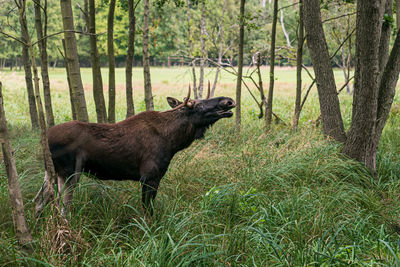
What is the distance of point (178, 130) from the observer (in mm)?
4395

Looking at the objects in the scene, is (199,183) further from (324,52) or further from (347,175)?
(324,52)

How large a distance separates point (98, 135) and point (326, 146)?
3.95 metres

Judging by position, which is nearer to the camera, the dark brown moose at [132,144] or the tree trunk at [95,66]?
the dark brown moose at [132,144]

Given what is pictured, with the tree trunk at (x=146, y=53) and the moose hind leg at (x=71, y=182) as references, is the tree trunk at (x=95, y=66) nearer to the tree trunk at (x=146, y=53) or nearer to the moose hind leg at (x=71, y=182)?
the tree trunk at (x=146, y=53)

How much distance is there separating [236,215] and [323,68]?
3905 millimetres

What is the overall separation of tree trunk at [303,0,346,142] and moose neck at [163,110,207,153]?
322cm

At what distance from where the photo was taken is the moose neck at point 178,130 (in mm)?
4352

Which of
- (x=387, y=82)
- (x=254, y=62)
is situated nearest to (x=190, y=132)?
(x=387, y=82)

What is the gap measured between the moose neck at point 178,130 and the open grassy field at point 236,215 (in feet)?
2.20

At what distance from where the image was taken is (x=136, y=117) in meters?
4.40

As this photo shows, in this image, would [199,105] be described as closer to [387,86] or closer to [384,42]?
[387,86]

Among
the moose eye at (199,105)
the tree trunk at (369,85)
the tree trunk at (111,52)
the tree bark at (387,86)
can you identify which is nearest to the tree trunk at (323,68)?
the tree trunk at (369,85)

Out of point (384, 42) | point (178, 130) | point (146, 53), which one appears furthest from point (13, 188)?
point (384, 42)

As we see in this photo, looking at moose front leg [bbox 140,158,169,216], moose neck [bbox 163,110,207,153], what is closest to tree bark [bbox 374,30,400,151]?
moose neck [bbox 163,110,207,153]
